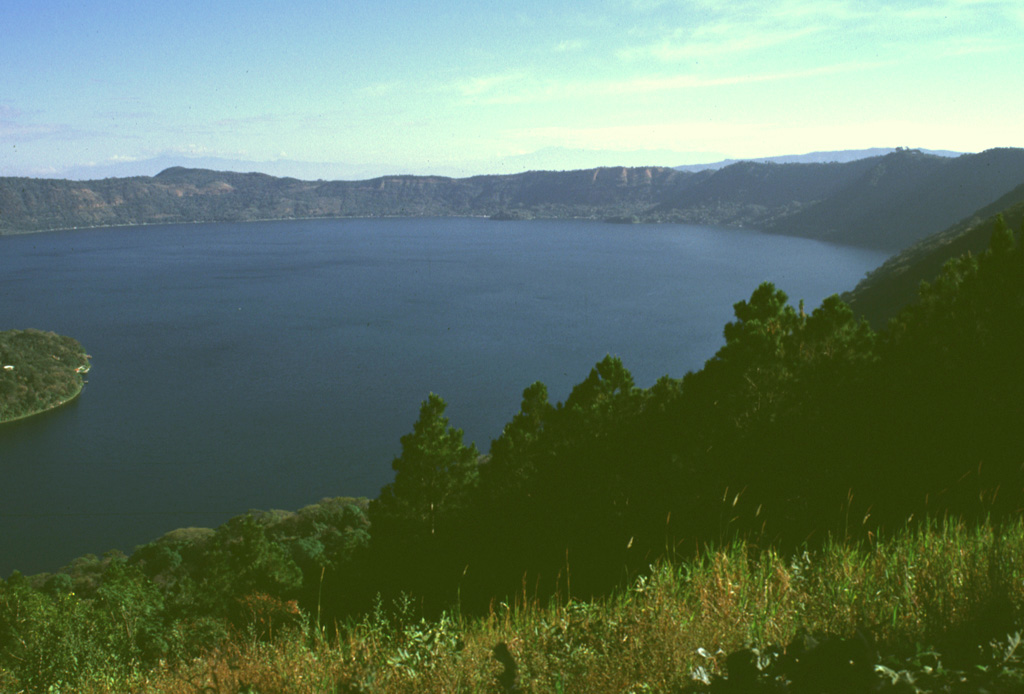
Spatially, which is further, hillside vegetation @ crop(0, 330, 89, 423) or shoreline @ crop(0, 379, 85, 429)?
hillside vegetation @ crop(0, 330, 89, 423)

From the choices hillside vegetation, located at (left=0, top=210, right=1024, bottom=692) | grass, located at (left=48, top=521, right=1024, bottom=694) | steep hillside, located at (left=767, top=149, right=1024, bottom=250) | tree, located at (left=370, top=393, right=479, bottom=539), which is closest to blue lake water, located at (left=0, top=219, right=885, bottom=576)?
steep hillside, located at (left=767, top=149, right=1024, bottom=250)

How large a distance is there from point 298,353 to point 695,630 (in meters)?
66.8

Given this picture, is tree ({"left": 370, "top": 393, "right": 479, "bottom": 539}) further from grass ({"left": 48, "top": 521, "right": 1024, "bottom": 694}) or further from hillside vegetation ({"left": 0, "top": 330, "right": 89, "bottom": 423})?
hillside vegetation ({"left": 0, "top": 330, "right": 89, "bottom": 423})

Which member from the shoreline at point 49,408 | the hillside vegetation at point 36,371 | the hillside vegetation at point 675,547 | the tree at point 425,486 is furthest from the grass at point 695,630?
the hillside vegetation at point 36,371

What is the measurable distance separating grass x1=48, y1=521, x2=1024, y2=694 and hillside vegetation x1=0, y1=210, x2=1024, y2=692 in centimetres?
1

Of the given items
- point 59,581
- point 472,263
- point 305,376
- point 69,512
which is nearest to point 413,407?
point 305,376

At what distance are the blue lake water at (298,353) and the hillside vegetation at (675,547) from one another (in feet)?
53.0

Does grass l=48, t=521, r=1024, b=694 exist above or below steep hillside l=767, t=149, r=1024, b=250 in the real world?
below

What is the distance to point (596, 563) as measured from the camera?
5910 mm

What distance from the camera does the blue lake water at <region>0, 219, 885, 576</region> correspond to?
132ft

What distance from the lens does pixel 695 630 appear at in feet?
7.57

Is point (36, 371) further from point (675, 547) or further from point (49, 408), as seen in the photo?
point (675, 547)

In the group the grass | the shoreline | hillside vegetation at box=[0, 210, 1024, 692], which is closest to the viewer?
the grass

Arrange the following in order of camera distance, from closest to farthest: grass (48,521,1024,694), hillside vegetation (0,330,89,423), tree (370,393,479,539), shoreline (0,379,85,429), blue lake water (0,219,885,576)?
grass (48,521,1024,694)
tree (370,393,479,539)
blue lake water (0,219,885,576)
shoreline (0,379,85,429)
hillside vegetation (0,330,89,423)
